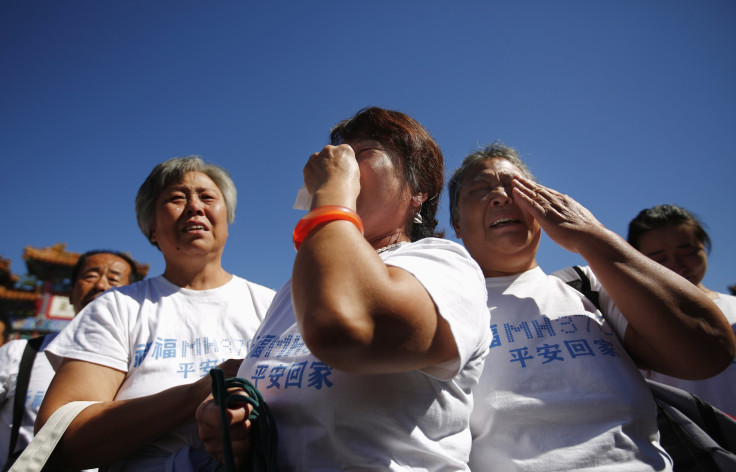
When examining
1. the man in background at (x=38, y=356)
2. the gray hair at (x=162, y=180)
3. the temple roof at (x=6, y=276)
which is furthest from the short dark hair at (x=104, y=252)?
the temple roof at (x=6, y=276)

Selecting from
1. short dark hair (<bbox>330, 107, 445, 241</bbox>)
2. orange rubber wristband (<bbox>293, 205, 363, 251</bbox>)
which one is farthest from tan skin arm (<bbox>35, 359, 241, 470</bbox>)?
short dark hair (<bbox>330, 107, 445, 241</bbox>)

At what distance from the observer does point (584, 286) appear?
221 centimetres

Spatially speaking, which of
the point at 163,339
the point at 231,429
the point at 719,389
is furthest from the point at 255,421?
the point at 719,389

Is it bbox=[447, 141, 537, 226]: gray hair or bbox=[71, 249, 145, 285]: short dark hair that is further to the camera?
bbox=[71, 249, 145, 285]: short dark hair

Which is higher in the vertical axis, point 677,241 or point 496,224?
point 496,224

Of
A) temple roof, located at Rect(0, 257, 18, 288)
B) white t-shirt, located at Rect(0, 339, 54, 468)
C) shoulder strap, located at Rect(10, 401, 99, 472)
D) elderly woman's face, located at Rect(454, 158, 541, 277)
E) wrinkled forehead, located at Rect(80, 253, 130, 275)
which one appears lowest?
temple roof, located at Rect(0, 257, 18, 288)

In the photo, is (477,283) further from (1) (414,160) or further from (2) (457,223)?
(2) (457,223)

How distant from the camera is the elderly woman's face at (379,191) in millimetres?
1595

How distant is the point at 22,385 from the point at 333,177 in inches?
118

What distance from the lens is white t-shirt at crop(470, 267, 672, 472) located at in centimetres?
A: 156

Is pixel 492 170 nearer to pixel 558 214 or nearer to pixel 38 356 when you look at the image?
pixel 558 214

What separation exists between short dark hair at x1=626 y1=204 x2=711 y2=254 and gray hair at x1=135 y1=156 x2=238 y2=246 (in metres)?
3.37

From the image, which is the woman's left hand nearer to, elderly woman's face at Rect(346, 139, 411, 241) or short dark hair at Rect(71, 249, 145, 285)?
elderly woman's face at Rect(346, 139, 411, 241)

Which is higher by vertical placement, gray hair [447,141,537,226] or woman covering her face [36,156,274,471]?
gray hair [447,141,537,226]
